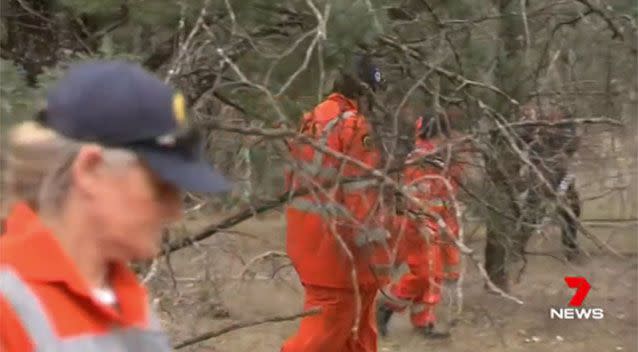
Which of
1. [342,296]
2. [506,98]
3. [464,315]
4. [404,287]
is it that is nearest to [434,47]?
[506,98]

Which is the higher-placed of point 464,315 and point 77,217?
point 77,217

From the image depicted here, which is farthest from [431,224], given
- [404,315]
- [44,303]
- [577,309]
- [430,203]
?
[577,309]

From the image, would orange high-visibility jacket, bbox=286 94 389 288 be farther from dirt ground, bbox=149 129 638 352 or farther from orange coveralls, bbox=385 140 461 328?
dirt ground, bbox=149 129 638 352

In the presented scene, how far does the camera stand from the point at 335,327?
513 cm

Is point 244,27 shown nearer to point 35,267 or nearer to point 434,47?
point 434,47

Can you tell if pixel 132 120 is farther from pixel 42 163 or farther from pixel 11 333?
pixel 11 333

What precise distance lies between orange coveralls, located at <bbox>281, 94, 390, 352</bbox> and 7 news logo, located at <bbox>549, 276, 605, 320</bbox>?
2.81m

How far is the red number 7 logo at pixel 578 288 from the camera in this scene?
7809 mm

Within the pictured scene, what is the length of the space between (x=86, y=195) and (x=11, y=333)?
0.19 m

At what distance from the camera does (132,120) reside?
1.54 metres

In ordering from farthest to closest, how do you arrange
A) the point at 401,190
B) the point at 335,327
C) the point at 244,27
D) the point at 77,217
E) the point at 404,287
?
1. the point at 404,287
2. the point at 335,327
3. the point at 401,190
4. the point at 244,27
5. the point at 77,217

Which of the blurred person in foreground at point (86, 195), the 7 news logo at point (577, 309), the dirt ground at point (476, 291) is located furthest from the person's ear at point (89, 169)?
the 7 news logo at point (577, 309)

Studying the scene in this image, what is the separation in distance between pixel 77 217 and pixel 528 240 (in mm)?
3454

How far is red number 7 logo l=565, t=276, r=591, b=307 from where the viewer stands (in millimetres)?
7809
